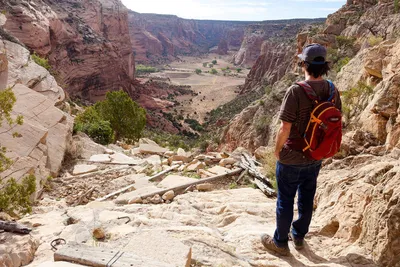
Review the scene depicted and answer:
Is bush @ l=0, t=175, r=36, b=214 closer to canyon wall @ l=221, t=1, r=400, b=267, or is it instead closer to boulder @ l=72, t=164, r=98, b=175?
boulder @ l=72, t=164, r=98, b=175

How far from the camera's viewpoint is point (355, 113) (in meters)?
6.70

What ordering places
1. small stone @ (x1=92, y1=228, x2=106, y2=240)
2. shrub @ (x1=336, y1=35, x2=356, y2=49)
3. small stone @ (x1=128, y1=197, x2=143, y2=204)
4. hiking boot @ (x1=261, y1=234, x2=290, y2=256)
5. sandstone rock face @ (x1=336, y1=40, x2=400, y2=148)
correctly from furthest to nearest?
shrub @ (x1=336, y1=35, x2=356, y2=49)
small stone @ (x1=128, y1=197, x2=143, y2=204)
sandstone rock face @ (x1=336, y1=40, x2=400, y2=148)
small stone @ (x1=92, y1=228, x2=106, y2=240)
hiking boot @ (x1=261, y1=234, x2=290, y2=256)

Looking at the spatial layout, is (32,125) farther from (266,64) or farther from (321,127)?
(266,64)

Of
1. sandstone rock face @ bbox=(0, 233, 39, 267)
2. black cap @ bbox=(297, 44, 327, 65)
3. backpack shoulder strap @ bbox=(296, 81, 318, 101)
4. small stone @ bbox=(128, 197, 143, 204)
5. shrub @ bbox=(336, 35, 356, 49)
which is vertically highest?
shrub @ bbox=(336, 35, 356, 49)

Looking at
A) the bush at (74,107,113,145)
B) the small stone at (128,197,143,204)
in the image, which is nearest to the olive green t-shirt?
the small stone at (128,197,143,204)

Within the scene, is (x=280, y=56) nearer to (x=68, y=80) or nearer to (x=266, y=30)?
(x=68, y=80)

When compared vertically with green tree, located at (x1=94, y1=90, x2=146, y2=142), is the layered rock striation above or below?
above

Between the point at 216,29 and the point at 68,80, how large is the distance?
16406 centimetres

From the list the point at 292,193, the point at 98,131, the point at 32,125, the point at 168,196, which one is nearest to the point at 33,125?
the point at 32,125

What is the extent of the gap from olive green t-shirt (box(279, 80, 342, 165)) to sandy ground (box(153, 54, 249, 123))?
142 feet

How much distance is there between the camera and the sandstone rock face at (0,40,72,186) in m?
7.17

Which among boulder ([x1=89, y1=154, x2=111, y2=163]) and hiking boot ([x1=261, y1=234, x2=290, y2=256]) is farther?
boulder ([x1=89, y1=154, x2=111, y2=163])

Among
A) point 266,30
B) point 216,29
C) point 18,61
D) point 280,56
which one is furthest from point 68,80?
point 216,29

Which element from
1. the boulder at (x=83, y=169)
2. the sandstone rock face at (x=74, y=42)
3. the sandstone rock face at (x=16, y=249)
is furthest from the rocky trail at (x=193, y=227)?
the sandstone rock face at (x=74, y=42)
